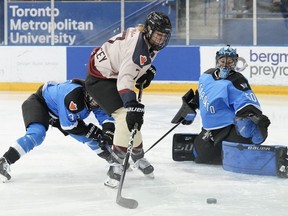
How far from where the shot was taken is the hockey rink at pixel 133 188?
2.93 metres

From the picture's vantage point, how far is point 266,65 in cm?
886

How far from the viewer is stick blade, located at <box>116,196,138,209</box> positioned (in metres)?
2.94

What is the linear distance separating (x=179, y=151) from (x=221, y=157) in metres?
0.28

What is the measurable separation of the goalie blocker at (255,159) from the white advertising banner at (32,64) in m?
5.78

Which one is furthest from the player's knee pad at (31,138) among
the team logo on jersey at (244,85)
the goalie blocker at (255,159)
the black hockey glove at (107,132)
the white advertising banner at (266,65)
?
the white advertising banner at (266,65)

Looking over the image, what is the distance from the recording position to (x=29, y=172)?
3789 mm

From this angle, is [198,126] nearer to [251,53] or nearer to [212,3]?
[251,53]

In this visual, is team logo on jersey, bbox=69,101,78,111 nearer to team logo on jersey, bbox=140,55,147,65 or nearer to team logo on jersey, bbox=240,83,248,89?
team logo on jersey, bbox=140,55,147,65

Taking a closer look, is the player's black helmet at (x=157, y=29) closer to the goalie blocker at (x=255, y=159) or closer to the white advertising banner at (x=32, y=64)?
the goalie blocker at (x=255, y=159)

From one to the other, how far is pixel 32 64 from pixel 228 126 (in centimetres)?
583

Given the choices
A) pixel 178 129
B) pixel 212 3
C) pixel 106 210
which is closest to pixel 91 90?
pixel 106 210

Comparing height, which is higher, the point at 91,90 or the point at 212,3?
the point at 212,3

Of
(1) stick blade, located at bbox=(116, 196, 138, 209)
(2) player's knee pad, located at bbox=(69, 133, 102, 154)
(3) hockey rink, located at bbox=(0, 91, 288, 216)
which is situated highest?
(2) player's knee pad, located at bbox=(69, 133, 102, 154)

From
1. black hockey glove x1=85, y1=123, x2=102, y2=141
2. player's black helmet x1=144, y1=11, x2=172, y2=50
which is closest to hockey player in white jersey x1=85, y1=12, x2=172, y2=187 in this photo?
player's black helmet x1=144, y1=11, x2=172, y2=50
